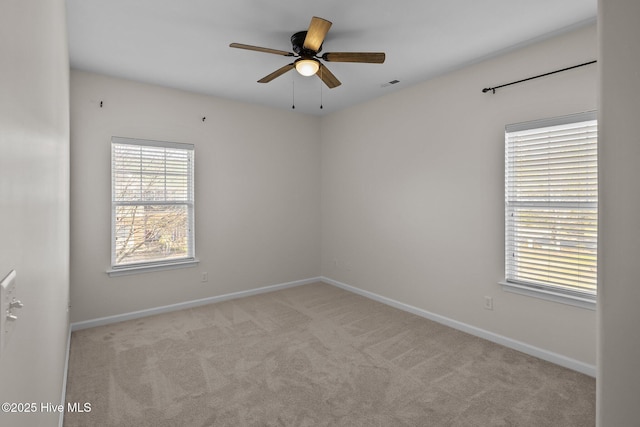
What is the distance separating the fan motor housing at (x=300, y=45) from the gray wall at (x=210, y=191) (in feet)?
6.67

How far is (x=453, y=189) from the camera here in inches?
140

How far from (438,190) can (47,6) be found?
3.51 m

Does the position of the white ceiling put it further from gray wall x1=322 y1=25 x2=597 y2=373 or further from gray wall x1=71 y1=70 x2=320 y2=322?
gray wall x1=71 y1=70 x2=320 y2=322

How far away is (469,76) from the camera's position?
11.1 feet

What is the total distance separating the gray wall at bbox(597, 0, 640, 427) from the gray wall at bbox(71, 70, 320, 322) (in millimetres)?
4169

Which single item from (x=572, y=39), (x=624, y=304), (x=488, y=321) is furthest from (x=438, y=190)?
(x=624, y=304)

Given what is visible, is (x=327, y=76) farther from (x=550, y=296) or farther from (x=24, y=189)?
(x=550, y=296)

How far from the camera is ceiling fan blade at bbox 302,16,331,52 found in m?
2.09

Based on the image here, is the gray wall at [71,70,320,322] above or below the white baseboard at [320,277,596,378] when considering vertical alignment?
above

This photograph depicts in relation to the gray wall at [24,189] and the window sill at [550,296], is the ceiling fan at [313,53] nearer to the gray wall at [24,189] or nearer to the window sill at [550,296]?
the gray wall at [24,189]

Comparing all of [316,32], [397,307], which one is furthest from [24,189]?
[397,307]

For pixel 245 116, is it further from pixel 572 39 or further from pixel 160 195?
pixel 572 39

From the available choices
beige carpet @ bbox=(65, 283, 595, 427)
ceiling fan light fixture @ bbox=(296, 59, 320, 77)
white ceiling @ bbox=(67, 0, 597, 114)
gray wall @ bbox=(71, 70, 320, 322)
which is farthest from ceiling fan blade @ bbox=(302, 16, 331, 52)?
beige carpet @ bbox=(65, 283, 595, 427)

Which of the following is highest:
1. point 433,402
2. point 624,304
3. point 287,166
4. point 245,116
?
point 245,116
